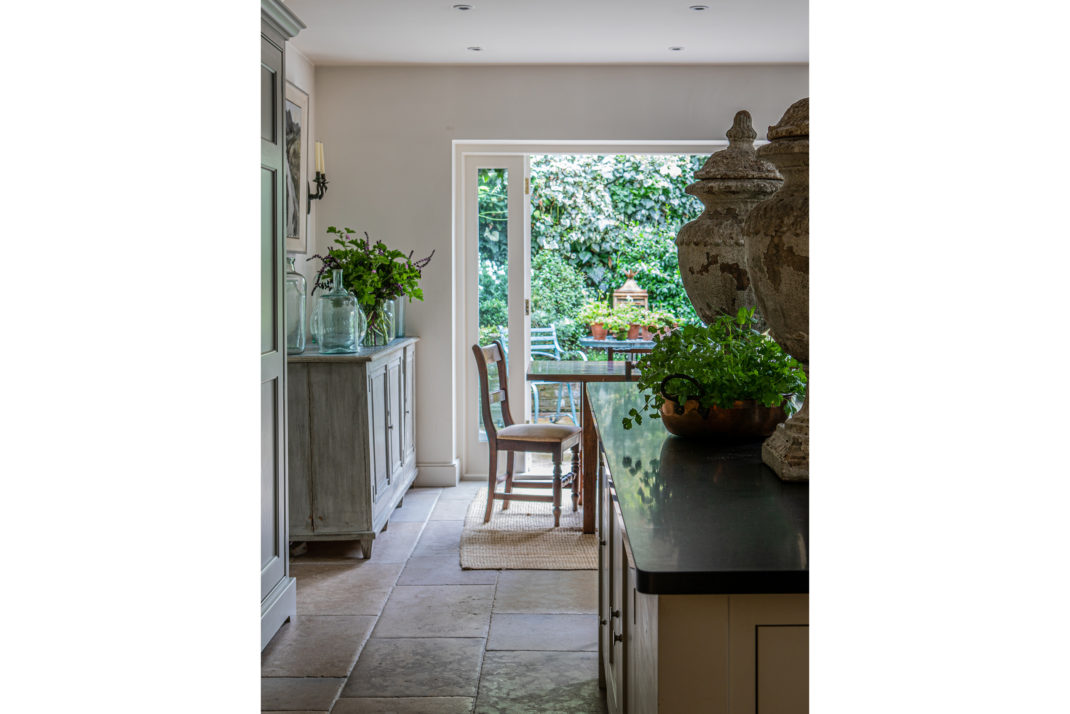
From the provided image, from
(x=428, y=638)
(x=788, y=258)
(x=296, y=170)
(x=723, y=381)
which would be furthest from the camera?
(x=296, y=170)

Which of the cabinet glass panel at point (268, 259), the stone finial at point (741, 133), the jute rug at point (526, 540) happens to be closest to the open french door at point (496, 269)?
the jute rug at point (526, 540)

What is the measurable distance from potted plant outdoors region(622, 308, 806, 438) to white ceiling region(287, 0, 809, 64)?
2611 millimetres

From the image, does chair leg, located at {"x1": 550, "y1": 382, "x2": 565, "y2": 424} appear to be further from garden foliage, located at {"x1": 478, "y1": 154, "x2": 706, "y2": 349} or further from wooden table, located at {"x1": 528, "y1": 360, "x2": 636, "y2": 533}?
wooden table, located at {"x1": 528, "y1": 360, "x2": 636, "y2": 533}

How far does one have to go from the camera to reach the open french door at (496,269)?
18.3 feet

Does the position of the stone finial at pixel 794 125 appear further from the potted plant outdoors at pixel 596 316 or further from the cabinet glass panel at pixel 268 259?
the potted plant outdoors at pixel 596 316

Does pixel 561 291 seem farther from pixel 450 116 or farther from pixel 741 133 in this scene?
pixel 741 133

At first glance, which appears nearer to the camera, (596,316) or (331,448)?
(331,448)

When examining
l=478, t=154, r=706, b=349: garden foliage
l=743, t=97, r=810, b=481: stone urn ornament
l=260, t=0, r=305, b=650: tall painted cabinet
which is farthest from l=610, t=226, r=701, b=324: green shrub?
l=743, t=97, r=810, b=481: stone urn ornament

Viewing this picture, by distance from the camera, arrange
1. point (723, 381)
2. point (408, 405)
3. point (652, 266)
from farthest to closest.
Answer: point (652, 266), point (408, 405), point (723, 381)

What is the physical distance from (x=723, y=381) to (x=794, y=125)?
0.55 m

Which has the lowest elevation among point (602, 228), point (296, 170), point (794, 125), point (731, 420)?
point (731, 420)

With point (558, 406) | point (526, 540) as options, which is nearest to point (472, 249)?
point (558, 406)

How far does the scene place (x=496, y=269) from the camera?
18.5 ft
